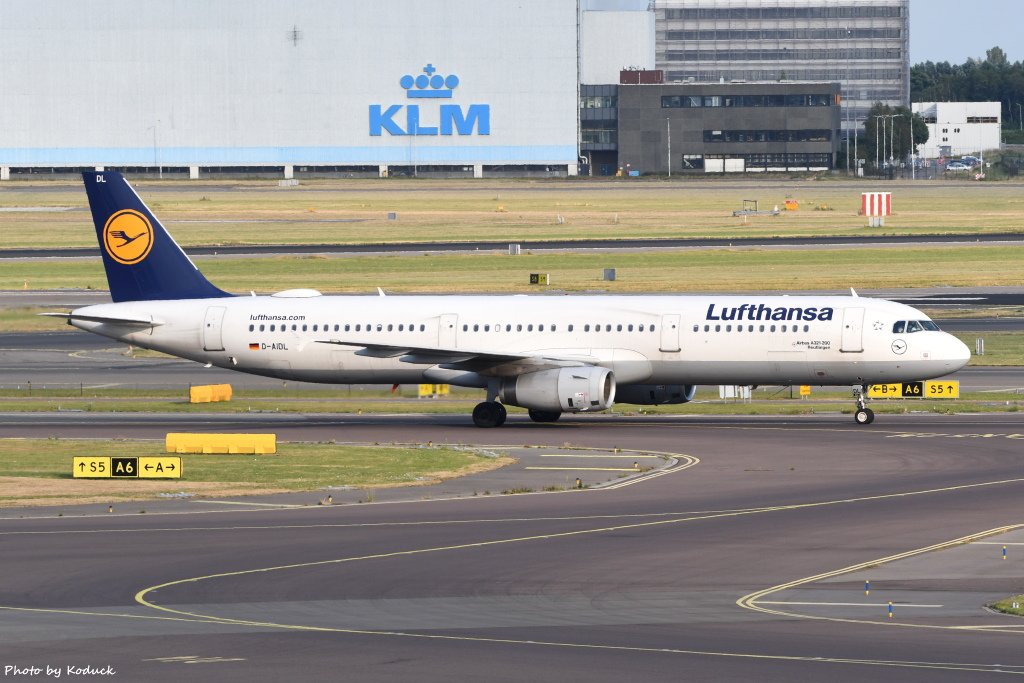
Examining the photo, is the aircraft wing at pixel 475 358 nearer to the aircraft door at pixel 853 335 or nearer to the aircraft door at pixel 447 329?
the aircraft door at pixel 447 329

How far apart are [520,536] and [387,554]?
339cm

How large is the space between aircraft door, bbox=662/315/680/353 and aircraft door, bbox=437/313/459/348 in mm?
7753

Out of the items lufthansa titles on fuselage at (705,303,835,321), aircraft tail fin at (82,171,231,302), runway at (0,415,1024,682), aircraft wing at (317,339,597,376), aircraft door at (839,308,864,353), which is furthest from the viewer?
aircraft tail fin at (82,171,231,302)

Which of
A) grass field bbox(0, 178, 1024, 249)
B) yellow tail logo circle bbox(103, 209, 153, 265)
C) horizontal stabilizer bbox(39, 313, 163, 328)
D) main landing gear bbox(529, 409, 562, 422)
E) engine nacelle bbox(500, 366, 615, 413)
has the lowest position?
main landing gear bbox(529, 409, 562, 422)

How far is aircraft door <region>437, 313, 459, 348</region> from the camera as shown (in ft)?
189

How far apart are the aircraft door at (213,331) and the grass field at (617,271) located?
40.0 m

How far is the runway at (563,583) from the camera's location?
21.6 metres

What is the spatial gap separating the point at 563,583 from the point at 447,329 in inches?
1193

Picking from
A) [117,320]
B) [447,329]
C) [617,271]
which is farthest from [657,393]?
[617,271]

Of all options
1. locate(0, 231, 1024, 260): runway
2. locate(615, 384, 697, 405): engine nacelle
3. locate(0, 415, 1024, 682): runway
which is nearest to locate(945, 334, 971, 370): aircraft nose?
locate(0, 415, 1024, 682): runway

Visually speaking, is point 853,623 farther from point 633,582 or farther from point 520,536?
point 520,536

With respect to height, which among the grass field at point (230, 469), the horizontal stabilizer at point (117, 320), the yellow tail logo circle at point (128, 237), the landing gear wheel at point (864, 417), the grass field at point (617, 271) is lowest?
the landing gear wheel at point (864, 417)

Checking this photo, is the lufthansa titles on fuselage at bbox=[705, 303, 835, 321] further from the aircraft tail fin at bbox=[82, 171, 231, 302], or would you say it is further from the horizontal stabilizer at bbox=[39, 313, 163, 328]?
the horizontal stabilizer at bbox=[39, 313, 163, 328]

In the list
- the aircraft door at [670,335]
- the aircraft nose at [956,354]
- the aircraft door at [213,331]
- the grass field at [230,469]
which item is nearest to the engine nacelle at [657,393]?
the aircraft door at [670,335]
